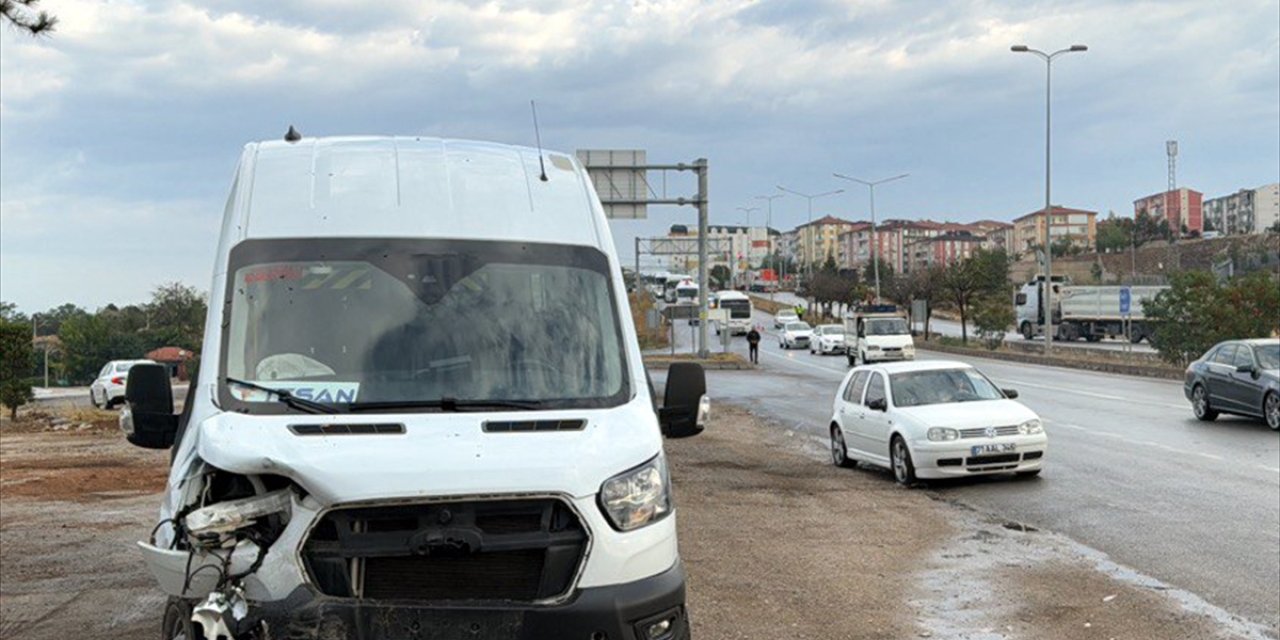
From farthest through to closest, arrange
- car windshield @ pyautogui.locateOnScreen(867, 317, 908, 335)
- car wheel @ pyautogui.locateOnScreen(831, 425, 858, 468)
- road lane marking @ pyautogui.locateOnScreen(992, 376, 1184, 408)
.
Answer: car windshield @ pyautogui.locateOnScreen(867, 317, 908, 335)
road lane marking @ pyautogui.locateOnScreen(992, 376, 1184, 408)
car wheel @ pyautogui.locateOnScreen(831, 425, 858, 468)

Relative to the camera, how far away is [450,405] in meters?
4.75

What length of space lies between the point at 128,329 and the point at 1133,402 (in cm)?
8602

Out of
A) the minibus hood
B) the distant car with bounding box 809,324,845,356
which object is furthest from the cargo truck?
the minibus hood

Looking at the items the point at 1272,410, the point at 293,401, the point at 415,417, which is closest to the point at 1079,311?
the point at 1272,410

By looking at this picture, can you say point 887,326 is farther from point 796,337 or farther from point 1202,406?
point 1202,406

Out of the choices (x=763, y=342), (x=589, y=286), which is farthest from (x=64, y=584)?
(x=763, y=342)

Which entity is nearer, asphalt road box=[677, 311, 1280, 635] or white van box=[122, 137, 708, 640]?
white van box=[122, 137, 708, 640]

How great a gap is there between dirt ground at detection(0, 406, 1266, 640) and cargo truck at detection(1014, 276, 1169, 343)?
170ft

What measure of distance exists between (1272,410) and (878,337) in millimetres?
26353

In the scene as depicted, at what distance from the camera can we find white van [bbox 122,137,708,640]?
4.15 m

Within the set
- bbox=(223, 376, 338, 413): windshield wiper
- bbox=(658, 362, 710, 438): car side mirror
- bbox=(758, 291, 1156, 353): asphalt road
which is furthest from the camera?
bbox=(758, 291, 1156, 353): asphalt road

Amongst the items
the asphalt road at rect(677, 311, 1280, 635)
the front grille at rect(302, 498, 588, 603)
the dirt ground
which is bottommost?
the asphalt road at rect(677, 311, 1280, 635)

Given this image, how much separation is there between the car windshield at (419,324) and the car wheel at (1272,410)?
17509mm

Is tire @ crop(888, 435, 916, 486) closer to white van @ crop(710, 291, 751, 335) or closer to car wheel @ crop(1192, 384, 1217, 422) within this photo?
car wheel @ crop(1192, 384, 1217, 422)
